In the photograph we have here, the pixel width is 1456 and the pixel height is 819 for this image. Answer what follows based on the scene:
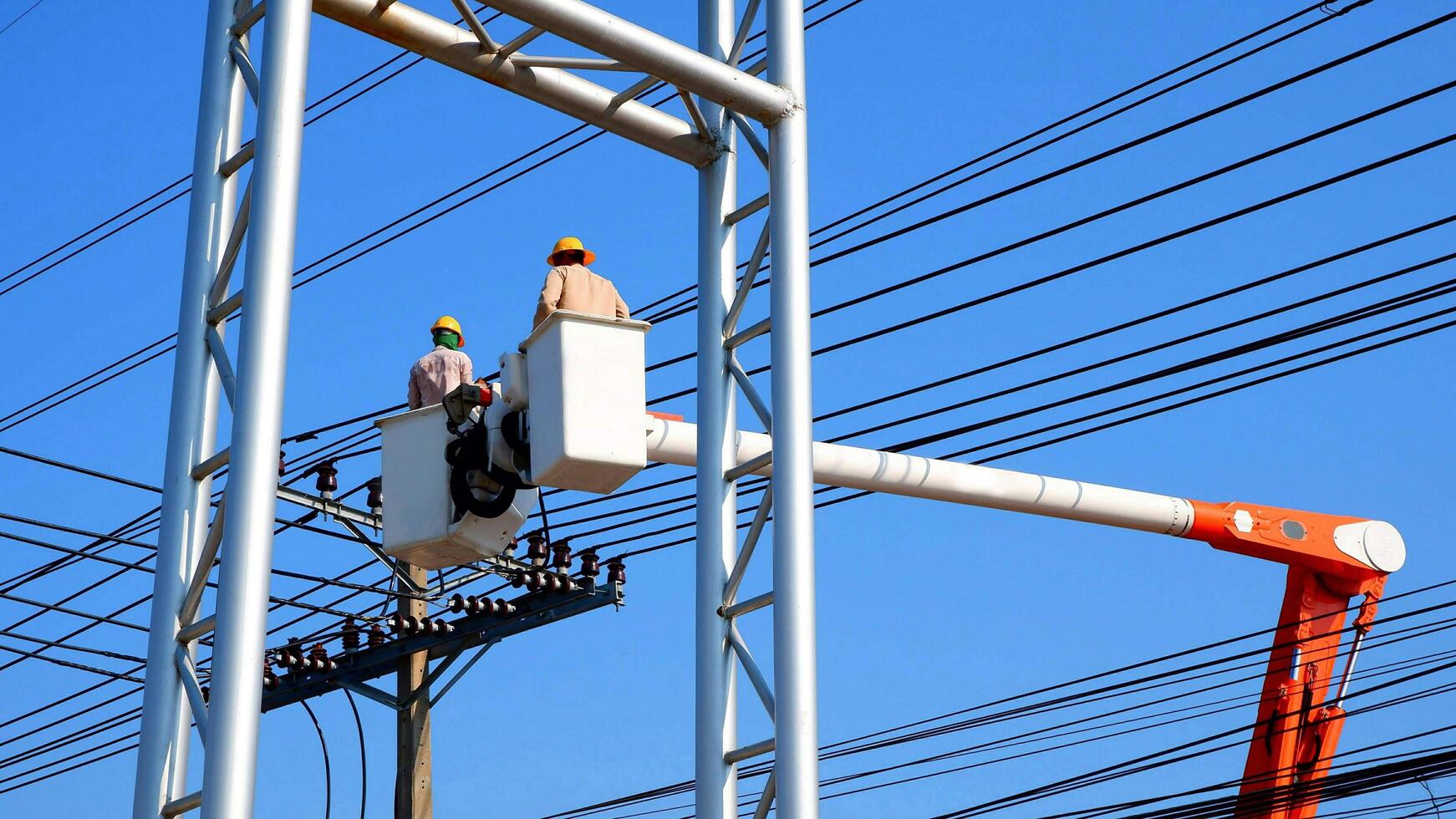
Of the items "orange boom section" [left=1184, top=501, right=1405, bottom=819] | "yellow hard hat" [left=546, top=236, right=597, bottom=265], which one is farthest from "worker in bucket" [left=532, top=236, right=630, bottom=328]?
"orange boom section" [left=1184, top=501, right=1405, bottom=819]

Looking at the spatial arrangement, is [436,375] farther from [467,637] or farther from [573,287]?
[467,637]

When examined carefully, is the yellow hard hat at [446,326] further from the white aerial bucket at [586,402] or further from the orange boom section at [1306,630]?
the orange boom section at [1306,630]

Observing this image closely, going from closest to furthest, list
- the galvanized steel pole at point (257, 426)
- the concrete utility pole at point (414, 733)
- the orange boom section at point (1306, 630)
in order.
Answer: the galvanized steel pole at point (257, 426), the orange boom section at point (1306, 630), the concrete utility pole at point (414, 733)

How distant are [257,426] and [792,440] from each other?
90.6 inches

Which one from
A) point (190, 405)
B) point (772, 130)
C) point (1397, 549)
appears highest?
point (1397, 549)

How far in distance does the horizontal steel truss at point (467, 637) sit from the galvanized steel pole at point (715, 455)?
9586 millimetres

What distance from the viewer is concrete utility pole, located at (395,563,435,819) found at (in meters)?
17.4

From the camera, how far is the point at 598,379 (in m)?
7.97

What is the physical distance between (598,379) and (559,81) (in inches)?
57.7

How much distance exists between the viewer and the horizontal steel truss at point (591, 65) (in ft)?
25.5

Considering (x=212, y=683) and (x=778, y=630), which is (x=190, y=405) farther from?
(x=778, y=630)

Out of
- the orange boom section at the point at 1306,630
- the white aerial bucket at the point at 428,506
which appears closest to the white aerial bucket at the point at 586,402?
the white aerial bucket at the point at 428,506

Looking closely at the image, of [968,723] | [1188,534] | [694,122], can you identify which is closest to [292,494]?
[968,723]

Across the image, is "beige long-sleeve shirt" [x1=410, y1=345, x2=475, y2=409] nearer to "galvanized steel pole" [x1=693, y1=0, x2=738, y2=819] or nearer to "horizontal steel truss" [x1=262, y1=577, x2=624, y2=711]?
"galvanized steel pole" [x1=693, y1=0, x2=738, y2=819]
